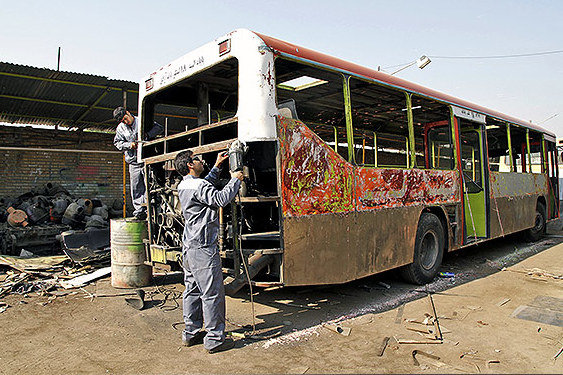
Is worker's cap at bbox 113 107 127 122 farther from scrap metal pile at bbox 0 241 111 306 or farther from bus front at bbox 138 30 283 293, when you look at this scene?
scrap metal pile at bbox 0 241 111 306

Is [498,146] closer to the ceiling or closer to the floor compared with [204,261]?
closer to the ceiling

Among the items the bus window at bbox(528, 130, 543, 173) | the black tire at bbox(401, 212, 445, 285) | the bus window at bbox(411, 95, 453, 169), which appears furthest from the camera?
the bus window at bbox(528, 130, 543, 173)

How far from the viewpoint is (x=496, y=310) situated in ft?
16.1

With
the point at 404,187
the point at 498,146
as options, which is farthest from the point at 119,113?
the point at 498,146

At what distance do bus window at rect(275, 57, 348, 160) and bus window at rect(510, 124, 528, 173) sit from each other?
17.0ft

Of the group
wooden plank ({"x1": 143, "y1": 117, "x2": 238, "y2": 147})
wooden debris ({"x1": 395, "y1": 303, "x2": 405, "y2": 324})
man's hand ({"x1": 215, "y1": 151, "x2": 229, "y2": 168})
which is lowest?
wooden debris ({"x1": 395, "y1": 303, "x2": 405, "y2": 324})

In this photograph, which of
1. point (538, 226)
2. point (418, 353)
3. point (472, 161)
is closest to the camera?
point (418, 353)

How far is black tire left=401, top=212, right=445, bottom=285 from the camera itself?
232 inches

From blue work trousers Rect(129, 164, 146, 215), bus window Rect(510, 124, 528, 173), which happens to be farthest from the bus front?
bus window Rect(510, 124, 528, 173)

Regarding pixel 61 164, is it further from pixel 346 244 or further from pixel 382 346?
pixel 382 346

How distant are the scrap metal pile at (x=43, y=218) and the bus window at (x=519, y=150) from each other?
994 centimetres

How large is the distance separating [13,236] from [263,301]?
5.85m

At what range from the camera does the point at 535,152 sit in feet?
33.4

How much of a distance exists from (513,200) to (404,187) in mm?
4610
